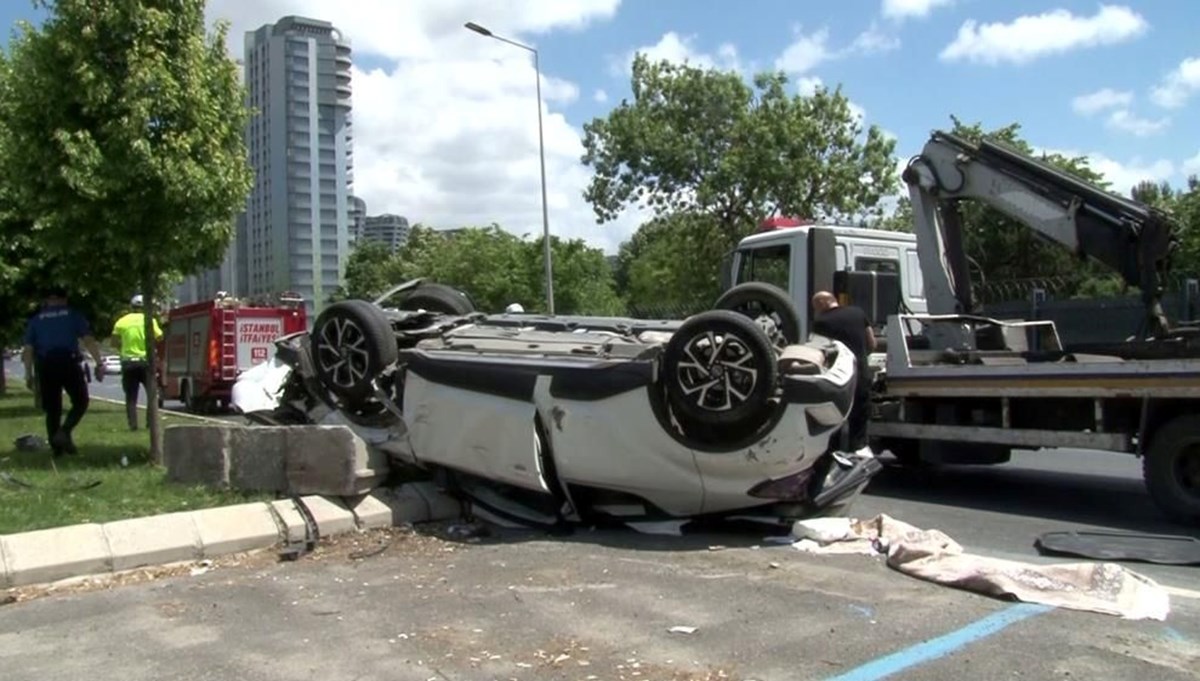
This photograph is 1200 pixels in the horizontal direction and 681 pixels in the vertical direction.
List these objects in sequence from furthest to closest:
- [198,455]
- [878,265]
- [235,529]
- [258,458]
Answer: [878,265] → [198,455] → [258,458] → [235,529]

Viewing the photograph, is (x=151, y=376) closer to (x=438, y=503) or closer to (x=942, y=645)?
(x=438, y=503)

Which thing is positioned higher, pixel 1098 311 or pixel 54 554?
pixel 1098 311

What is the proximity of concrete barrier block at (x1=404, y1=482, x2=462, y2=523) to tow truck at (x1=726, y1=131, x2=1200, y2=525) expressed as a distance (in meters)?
4.02

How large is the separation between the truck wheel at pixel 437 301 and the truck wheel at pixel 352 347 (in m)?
1.66

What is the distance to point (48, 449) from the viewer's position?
10.7 meters

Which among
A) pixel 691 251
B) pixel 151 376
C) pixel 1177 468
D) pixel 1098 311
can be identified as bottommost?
pixel 1177 468

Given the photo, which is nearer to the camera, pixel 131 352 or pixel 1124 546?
pixel 1124 546

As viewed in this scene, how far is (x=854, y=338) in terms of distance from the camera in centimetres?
946

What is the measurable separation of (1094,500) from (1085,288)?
2081 centimetres

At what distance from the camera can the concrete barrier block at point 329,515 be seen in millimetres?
6855

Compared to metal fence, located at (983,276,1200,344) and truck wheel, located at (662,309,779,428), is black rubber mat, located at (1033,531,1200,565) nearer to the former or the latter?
truck wheel, located at (662,309,779,428)

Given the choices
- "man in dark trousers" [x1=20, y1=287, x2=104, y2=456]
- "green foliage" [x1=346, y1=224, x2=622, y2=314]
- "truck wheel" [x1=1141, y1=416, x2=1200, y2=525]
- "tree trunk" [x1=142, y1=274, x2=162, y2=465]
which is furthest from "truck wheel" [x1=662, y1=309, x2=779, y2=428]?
"green foliage" [x1=346, y1=224, x2=622, y2=314]

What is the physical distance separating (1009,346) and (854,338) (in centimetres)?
191

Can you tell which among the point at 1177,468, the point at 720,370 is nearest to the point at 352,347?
the point at 720,370
